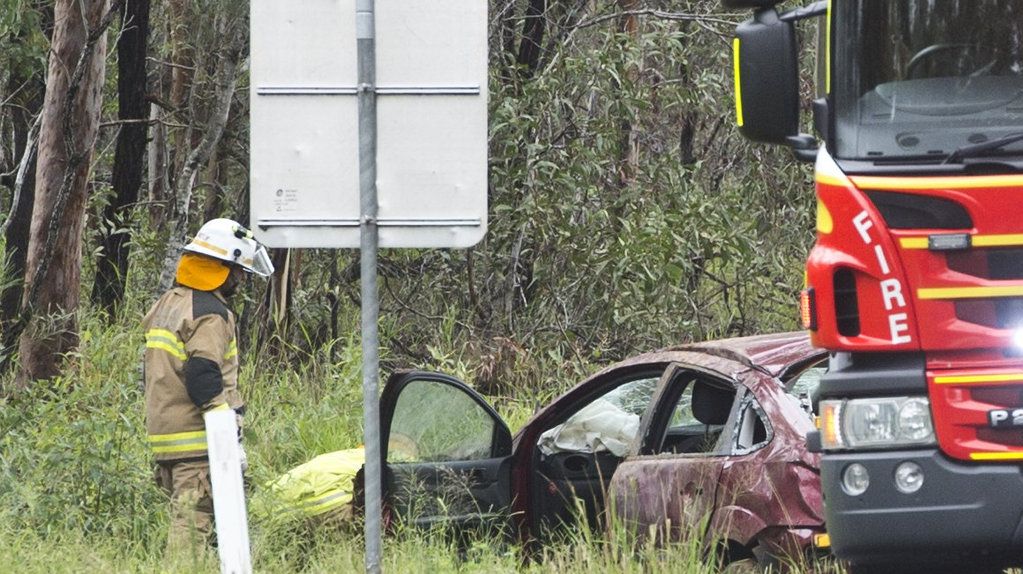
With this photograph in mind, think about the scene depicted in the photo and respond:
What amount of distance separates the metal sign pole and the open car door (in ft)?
5.17

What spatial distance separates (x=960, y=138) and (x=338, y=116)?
2.08 m

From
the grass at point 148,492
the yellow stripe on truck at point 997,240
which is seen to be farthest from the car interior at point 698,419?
the yellow stripe on truck at point 997,240

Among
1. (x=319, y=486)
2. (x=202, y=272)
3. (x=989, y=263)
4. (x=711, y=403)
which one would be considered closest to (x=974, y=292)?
(x=989, y=263)

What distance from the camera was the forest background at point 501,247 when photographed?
12.2m

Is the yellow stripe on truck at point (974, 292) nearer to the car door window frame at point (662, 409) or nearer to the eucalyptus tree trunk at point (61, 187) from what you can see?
the car door window frame at point (662, 409)

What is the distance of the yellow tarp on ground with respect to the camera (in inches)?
312

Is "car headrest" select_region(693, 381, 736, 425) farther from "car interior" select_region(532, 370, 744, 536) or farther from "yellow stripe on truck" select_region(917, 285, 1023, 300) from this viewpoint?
"yellow stripe on truck" select_region(917, 285, 1023, 300)

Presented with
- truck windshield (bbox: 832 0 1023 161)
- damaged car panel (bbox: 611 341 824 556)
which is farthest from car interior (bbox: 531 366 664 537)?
truck windshield (bbox: 832 0 1023 161)

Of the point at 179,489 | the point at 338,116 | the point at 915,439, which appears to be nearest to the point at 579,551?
the point at 915,439

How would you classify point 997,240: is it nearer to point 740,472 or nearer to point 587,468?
point 740,472

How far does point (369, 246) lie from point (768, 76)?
1.50 meters

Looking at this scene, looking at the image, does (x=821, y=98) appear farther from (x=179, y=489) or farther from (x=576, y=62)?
(x=576, y=62)

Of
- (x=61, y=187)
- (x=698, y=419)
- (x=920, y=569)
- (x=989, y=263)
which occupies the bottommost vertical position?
(x=920, y=569)

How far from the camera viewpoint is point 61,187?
12281 millimetres
